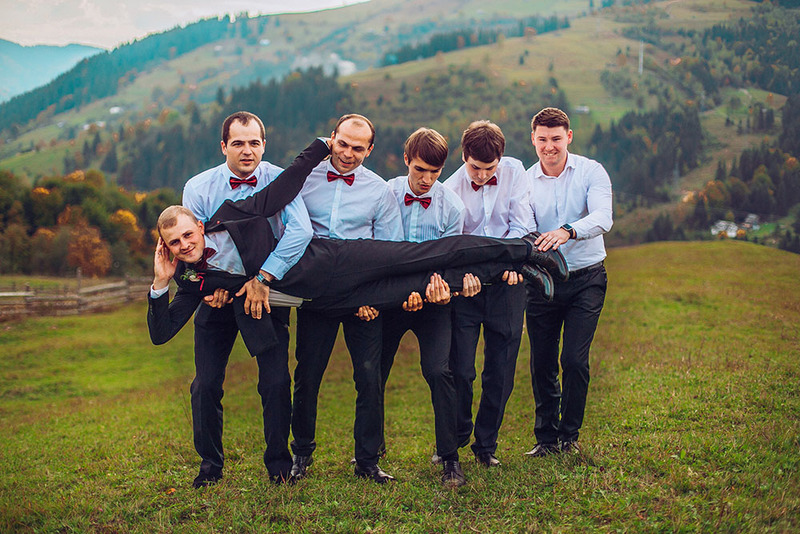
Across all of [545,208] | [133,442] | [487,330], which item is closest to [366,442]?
[487,330]

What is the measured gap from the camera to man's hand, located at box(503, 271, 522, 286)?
586 centimetres

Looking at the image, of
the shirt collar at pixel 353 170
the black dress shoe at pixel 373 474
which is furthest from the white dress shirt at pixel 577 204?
the black dress shoe at pixel 373 474

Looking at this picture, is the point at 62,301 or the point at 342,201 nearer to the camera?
the point at 342,201

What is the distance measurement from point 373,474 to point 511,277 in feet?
7.12

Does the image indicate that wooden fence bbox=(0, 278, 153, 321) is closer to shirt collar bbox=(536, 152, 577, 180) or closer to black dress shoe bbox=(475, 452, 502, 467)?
black dress shoe bbox=(475, 452, 502, 467)

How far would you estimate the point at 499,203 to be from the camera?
20.5ft

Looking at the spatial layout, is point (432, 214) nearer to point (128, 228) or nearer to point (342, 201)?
point (342, 201)

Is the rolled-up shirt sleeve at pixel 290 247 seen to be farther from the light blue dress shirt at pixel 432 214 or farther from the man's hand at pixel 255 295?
the light blue dress shirt at pixel 432 214

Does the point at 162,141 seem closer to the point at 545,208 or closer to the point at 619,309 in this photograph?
the point at 619,309

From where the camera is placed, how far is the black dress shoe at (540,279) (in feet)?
19.2

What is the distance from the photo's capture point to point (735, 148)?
58688 millimetres

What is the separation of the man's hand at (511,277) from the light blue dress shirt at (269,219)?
182cm

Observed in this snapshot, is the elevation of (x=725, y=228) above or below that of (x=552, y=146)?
below

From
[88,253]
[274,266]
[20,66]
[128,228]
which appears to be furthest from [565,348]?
[20,66]
